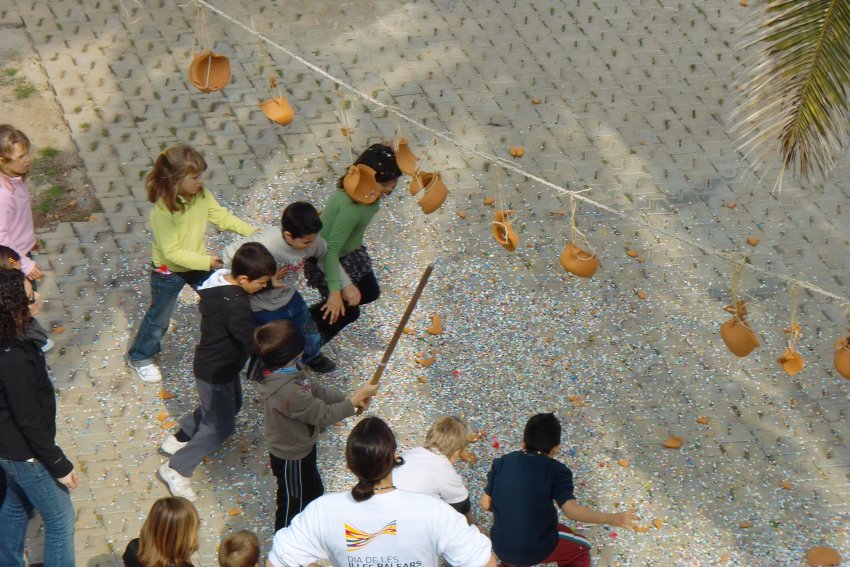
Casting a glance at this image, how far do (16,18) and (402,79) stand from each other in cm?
338

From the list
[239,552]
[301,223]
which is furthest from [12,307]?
[301,223]

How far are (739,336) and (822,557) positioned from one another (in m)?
1.27

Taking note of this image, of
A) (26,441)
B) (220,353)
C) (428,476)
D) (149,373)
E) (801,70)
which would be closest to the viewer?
(26,441)

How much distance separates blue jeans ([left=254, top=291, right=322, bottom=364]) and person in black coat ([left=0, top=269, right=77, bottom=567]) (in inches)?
41.2

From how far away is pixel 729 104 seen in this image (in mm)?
8078

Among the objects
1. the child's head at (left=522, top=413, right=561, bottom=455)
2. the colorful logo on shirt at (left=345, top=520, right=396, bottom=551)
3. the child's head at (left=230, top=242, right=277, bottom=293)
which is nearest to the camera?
the colorful logo on shirt at (left=345, top=520, right=396, bottom=551)

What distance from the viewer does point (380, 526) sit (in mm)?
3432

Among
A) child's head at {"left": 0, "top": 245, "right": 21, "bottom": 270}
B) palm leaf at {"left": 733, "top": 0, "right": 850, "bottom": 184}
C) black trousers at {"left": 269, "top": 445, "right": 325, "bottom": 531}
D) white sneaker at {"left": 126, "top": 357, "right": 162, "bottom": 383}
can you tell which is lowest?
white sneaker at {"left": 126, "top": 357, "right": 162, "bottom": 383}

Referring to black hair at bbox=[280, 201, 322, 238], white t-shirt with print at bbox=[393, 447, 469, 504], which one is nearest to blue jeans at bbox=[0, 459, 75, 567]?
white t-shirt with print at bbox=[393, 447, 469, 504]

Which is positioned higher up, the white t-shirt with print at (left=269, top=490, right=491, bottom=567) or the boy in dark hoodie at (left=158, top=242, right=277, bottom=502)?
the white t-shirt with print at (left=269, top=490, right=491, bottom=567)

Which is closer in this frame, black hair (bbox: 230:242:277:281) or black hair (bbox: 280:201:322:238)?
black hair (bbox: 230:242:277:281)

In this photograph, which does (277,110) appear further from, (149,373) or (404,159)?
(149,373)

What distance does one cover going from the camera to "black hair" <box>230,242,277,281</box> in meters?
4.83

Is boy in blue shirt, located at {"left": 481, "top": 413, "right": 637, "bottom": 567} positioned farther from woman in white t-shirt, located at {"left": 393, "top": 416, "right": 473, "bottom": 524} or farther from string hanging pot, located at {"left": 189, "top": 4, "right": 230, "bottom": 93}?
string hanging pot, located at {"left": 189, "top": 4, "right": 230, "bottom": 93}
